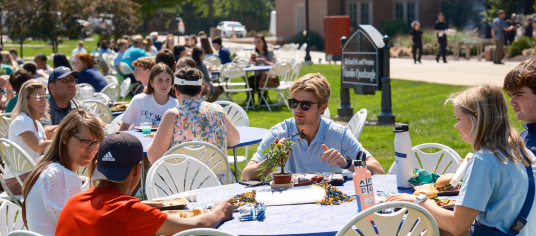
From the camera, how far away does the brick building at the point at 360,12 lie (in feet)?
109

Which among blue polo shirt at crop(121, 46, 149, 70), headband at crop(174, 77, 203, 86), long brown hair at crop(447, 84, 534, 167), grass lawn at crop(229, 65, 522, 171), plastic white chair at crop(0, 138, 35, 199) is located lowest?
grass lawn at crop(229, 65, 522, 171)

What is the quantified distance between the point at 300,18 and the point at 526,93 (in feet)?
108

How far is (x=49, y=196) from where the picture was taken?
10.1ft

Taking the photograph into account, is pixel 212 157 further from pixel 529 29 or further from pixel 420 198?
pixel 529 29

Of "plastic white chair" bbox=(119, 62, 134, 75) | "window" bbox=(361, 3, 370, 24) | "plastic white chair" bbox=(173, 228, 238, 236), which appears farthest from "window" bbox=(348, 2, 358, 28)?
"plastic white chair" bbox=(173, 228, 238, 236)

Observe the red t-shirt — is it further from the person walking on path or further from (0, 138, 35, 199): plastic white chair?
the person walking on path

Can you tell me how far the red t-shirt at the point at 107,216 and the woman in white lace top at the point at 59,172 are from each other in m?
0.58

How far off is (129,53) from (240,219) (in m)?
11.2

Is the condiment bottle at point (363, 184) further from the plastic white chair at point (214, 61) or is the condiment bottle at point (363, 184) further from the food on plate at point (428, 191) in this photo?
the plastic white chair at point (214, 61)

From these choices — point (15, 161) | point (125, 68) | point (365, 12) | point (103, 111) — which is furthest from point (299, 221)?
point (365, 12)

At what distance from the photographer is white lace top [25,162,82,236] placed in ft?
10.1

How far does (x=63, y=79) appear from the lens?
566 centimetres

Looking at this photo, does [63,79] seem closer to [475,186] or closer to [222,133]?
[222,133]

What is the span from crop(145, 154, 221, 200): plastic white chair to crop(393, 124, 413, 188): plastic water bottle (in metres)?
1.27
